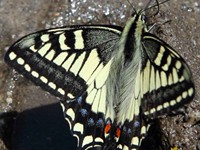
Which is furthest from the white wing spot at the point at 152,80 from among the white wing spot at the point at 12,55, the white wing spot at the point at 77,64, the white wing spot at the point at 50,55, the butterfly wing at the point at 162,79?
the white wing spot at the point at 12,55

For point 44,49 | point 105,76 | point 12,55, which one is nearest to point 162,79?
point 105,76

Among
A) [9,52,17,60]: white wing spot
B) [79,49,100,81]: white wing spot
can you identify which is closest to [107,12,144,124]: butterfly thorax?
[79,49,100,81]: white wing spot

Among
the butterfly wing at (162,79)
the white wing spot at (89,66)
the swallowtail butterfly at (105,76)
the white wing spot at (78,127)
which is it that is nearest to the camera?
the butterfly wing at (162,79)

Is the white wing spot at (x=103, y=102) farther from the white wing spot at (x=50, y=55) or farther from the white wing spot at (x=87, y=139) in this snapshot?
the white wing spot at (x=50, y=55)

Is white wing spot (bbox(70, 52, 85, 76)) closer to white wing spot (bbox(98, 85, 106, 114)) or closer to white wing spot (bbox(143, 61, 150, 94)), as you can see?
white wing spot (bbox(98, 85, 106, 114))

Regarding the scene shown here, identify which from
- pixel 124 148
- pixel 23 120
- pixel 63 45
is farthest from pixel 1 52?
pixel 124 148

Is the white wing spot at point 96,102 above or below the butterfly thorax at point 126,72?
below

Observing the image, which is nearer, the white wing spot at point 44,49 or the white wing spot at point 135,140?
the white wing spot at point 44,49

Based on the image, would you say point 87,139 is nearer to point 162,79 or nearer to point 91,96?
point 91,96
